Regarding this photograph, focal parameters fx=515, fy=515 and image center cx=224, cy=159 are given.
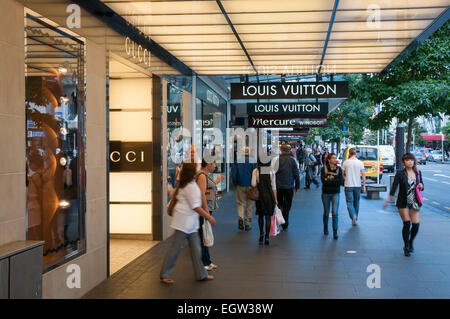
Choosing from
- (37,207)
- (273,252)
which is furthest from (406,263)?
(37,207)

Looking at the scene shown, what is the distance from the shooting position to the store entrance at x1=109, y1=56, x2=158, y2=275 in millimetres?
10070

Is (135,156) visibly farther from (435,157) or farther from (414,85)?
(435,157)

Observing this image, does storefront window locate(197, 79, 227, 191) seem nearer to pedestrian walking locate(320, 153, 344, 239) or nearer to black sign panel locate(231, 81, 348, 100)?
black sign panel locate(231, 81, 348, 100)

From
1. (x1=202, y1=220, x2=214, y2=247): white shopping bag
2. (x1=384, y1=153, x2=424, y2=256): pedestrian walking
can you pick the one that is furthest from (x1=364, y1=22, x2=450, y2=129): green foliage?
(x1=202, y1=220, x2=214, y2=247): white shopping bag

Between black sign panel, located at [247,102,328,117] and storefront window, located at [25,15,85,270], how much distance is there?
19.8 feet

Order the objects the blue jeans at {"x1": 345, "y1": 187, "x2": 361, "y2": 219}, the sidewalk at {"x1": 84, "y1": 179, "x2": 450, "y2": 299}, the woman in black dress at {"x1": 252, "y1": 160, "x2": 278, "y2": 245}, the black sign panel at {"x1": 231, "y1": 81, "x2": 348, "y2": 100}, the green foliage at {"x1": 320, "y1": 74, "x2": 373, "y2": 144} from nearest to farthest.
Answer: the sidewalk at {"x1": 84, "y1": 179, "x2": 450, "y2": 299} < the woman in black dress at {"x1": 252, "y1": 160, "x2": 278, "y2": 245} < the black sign panel at {"x1": 231, "y1": 81, "x2": 348, "y2": 100} < the blue jeans at {"x1": 345, "y1": 187, "x2": 361, "y2": 219} < the green foliage at {"x1": 320, "y1": 74, "x2": 373, "y2": 144}

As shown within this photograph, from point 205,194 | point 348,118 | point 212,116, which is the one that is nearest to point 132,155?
point 205,194

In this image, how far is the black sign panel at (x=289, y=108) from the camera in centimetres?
1178

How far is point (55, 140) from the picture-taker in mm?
5801

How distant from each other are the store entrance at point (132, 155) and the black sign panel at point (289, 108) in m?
2.83

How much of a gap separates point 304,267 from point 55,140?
4159 millimetres

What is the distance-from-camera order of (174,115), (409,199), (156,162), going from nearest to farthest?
(409,199) < (156,162) < (174,115)
